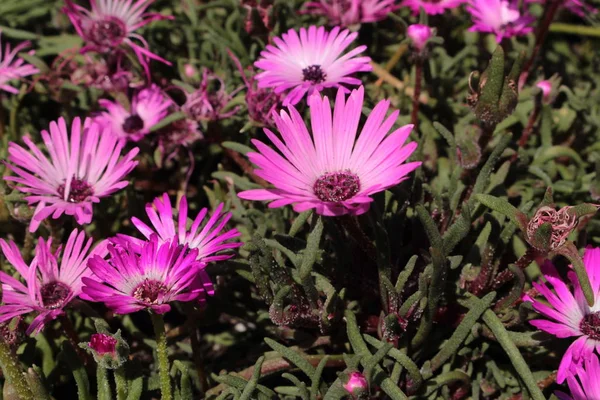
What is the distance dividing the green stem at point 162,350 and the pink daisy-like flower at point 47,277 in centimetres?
25

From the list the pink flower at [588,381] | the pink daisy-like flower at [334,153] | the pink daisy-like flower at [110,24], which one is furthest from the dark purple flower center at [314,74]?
the pink flower at [588,381]

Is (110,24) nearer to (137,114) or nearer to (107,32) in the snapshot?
(107,32)

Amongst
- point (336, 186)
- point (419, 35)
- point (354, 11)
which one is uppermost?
point (354, 11)

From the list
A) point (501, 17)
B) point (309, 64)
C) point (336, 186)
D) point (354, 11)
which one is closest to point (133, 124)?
point (309, 64)

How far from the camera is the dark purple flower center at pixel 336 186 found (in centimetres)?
142

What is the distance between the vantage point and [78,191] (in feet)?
5.78

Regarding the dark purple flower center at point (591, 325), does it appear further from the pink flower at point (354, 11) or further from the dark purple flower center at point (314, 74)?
the pink flower at point (354, 11)

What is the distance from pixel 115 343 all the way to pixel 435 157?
3.84ft

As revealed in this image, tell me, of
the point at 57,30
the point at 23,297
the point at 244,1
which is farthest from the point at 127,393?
the point at 57,30

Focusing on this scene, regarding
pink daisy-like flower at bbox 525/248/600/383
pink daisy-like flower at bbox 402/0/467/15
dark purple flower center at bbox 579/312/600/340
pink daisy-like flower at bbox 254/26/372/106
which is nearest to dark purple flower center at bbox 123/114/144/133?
pink daisy-like flower at bbox 254/26/372/106

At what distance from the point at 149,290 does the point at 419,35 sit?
1.12 m

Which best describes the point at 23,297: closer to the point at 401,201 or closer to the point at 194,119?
the point at 194,119

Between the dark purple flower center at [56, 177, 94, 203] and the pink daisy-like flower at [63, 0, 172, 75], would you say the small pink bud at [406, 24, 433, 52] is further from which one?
the dark purple flower center at [56, 177, 94, 203]

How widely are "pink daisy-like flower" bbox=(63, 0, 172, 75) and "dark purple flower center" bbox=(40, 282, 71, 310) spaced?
823mm
